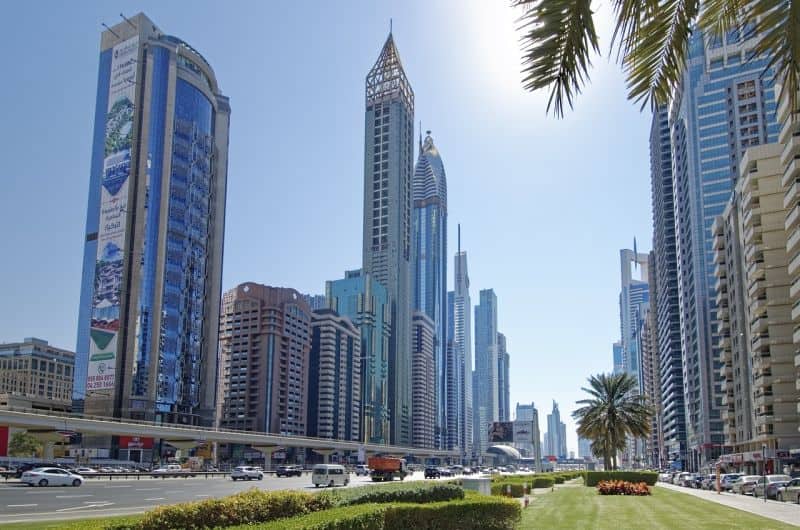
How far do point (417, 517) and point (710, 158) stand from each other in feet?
471

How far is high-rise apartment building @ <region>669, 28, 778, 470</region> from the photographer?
13988cm

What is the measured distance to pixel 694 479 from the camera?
243ft

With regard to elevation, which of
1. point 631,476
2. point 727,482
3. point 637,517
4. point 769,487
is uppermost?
point 637,517

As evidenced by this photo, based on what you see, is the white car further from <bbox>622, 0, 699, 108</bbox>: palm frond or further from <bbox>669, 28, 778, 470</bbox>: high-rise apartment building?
<bbox>669, 28, 778, 470</bbox>: high-rise apartment building

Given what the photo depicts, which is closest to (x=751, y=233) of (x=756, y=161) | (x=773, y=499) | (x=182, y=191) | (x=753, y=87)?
(x=756, y=161)

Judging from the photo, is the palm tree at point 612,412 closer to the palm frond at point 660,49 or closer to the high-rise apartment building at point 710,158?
the palm frond at point 660,49

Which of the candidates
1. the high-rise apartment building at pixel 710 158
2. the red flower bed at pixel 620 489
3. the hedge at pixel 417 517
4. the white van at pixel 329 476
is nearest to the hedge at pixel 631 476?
the red flower bed at pixel 620 489

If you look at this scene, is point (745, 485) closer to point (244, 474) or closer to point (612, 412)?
point (612, 412)

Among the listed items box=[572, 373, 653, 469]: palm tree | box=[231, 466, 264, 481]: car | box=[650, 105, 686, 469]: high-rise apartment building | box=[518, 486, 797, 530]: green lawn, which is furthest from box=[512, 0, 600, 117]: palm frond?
box=[650, 105, 686, 469]: high-rise apartment building

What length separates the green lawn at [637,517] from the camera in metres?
24.2

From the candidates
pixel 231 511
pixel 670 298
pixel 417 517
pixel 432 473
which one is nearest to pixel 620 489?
pixel 417 517

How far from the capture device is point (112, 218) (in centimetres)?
13850

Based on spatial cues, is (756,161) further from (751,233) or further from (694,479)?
(694,479)

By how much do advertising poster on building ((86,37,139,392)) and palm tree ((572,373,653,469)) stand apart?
94200mm
